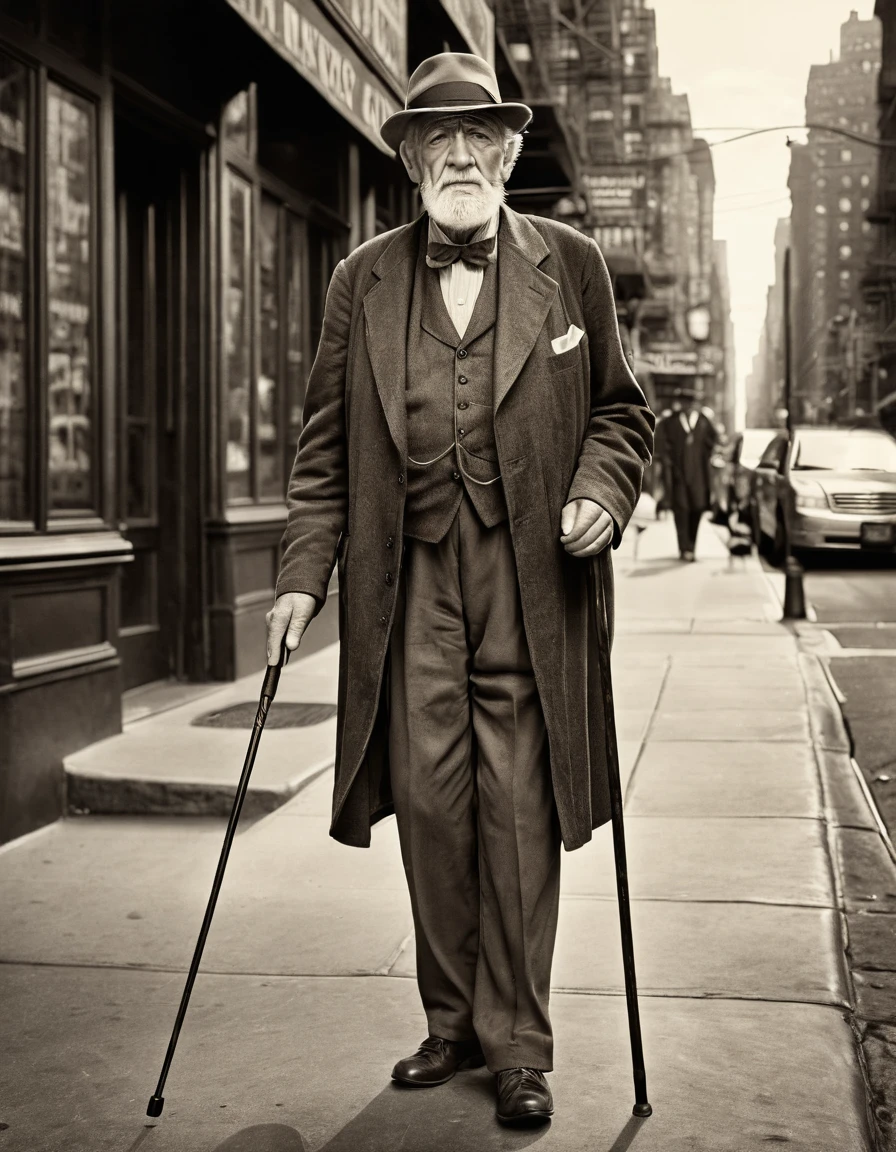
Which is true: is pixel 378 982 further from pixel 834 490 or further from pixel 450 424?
pixel 834 490

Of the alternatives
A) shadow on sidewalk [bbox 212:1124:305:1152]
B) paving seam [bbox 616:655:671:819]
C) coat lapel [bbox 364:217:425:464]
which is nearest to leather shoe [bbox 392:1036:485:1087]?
shadow on sidewalk [bbox 212:1124:305:1152]

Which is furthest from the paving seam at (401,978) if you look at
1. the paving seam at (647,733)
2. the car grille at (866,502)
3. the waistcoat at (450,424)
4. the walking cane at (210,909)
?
the car grille at (866,502)

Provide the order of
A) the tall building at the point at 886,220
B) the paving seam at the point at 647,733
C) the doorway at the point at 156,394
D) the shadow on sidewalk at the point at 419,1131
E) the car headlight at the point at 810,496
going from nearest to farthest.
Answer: the shadow on sidewalk at the point at 419,1131 < the paving seam at the point at 647,733 < the doorway at the point at 156,394 < the car headlight at the point at 810,496 < the tall building at the point at 886,220

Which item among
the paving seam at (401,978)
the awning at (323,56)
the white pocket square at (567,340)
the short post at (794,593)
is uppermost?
the awning at (323,56)

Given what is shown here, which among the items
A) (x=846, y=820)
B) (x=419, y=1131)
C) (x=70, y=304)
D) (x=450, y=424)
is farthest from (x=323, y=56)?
(x=419, y=1131)

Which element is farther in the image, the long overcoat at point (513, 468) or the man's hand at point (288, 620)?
the man's hand at point (288, 620)

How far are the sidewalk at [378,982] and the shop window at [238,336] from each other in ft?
9.04

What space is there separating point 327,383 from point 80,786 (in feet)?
10.9

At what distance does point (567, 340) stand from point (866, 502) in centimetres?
1600

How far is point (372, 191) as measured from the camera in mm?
12711

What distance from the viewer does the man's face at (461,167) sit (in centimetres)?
351

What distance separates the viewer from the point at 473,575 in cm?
350

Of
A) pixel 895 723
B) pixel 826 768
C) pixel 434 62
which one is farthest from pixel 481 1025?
pixel 895 723

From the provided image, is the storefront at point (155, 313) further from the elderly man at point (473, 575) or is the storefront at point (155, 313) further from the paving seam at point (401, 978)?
the elderly man at point (473, 575)
